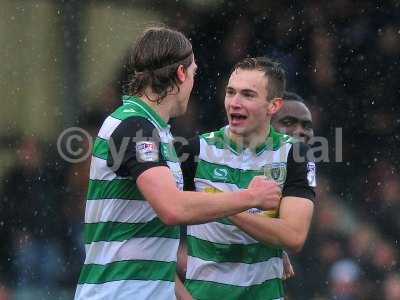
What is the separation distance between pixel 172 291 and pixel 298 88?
370cm

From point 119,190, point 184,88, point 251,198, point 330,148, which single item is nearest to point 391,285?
point 330,148

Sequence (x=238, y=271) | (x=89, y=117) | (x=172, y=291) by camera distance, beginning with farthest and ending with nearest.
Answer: (x=89, y=117) → (x=238, y=271) → (x=172, y=291)

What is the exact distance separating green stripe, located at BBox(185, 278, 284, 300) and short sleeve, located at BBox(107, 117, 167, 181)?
0.86 metres

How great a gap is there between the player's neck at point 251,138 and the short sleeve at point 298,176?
15 centimetres

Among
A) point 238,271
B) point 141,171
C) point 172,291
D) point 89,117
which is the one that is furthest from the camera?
point 89,117

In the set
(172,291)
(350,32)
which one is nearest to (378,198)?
(350,32)

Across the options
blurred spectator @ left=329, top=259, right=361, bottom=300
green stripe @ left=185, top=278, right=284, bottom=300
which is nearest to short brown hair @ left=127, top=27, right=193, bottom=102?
green stripe @ left=185, top=278, right=284, bottom=300

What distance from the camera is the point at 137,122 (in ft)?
10.5

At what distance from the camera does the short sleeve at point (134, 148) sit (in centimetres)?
314

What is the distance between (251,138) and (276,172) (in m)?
0.22

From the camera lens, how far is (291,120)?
466cm

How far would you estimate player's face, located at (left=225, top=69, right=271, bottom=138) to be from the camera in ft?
13.2

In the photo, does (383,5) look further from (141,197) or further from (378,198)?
(141,197)

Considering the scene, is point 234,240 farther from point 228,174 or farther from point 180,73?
point 180,73
